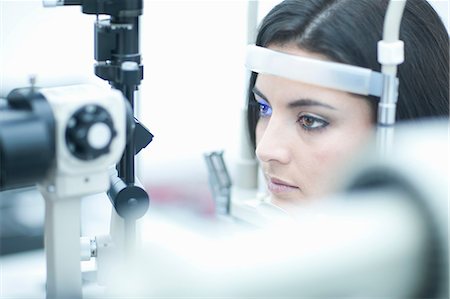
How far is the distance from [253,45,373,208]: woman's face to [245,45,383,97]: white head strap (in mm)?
34

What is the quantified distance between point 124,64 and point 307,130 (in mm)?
374

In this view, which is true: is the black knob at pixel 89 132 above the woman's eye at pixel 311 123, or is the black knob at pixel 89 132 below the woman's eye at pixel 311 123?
above

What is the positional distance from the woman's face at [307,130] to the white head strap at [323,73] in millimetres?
34

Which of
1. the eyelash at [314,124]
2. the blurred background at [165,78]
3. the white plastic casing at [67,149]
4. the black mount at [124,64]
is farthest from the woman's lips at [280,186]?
the blurred background at [165,78]

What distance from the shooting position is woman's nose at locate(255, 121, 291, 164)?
3.65ft

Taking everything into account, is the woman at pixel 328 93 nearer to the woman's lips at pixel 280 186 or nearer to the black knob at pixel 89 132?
the woman's lips at pixel 280 186

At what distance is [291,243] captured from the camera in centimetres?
37

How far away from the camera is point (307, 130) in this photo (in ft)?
3.65

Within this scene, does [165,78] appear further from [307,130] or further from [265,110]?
[307,130]

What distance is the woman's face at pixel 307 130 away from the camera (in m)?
1.09

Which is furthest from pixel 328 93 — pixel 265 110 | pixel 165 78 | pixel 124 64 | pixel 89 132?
pixel 165 78

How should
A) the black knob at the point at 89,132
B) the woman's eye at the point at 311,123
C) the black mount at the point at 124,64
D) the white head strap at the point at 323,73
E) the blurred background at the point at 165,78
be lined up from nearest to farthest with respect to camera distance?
the black knob at the point at 89,132
the black mount at the point at 124,64
the white head strap at the point at 323,73
the woman's eye at the point at 311,123
the blurred background at the point at 165,78

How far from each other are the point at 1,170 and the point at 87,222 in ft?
4.86

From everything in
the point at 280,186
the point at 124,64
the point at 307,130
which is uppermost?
the point at 124,64
